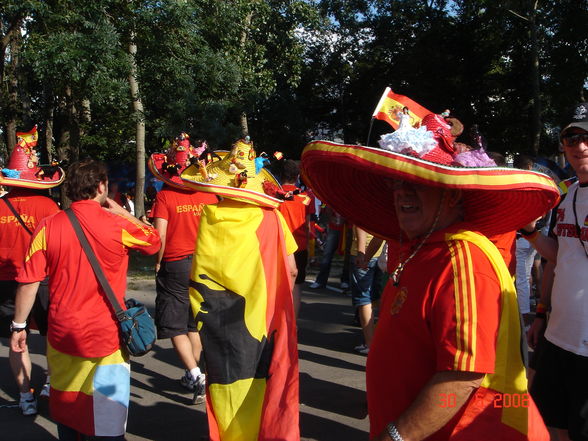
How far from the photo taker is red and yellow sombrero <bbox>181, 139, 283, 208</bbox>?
3.90 m

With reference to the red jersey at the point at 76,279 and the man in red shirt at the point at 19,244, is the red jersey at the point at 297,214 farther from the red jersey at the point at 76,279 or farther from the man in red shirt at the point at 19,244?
the red jersey at the point at 76,279

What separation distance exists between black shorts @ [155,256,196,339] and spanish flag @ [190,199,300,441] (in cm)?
150

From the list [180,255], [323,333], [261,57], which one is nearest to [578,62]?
[261,57]

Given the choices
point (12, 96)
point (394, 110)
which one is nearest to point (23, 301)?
point (394, 110)

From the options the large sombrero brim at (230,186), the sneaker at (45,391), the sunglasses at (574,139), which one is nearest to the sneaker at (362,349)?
the large sombrero brim at (230,186)

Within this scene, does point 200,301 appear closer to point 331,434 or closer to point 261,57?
point 331,434

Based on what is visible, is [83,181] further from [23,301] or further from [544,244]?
[544,244]

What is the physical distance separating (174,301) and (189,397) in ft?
2.67

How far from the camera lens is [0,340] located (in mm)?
6879

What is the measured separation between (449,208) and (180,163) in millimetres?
4336

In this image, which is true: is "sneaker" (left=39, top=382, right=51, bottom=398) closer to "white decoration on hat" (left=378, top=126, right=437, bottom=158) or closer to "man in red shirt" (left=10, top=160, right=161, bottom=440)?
"man in red shirt" (left=10, top=160, right=161, bottom=440)

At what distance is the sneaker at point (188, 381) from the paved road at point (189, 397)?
0.06m

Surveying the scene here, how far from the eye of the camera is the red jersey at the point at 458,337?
164 cm
